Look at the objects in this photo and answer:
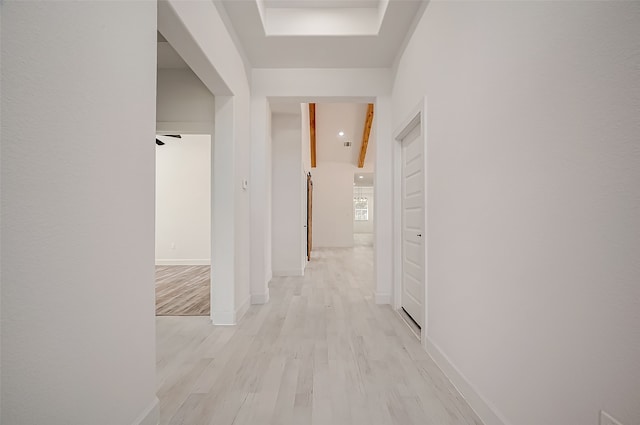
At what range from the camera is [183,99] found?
11.8 ft

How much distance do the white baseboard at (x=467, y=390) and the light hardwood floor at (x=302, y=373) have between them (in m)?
0.04

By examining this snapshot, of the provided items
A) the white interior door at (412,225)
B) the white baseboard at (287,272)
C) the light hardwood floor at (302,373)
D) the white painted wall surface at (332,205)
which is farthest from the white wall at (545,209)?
the white painted wall surface at (332,205)

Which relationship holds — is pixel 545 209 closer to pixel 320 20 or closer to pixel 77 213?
pixel 77 213

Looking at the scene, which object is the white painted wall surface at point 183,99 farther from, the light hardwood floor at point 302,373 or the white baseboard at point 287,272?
the white baseboard at point 287,272

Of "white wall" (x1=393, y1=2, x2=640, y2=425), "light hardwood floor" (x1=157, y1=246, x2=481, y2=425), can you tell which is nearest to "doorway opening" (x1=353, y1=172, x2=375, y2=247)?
"light hardwood floor" (x1=157, y1=246, x2=481, y2=425)

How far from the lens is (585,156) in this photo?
3.26 ft

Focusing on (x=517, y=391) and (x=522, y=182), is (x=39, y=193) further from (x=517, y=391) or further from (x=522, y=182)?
(x=517, y=391)

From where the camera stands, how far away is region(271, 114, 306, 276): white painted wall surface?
5.73m

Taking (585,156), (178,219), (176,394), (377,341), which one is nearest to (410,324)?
(377,341)

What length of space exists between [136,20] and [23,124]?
79cm

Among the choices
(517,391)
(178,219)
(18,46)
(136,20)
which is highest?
(136,20)

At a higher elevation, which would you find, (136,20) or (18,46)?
(136,20)

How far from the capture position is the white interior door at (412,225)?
296 centimetres

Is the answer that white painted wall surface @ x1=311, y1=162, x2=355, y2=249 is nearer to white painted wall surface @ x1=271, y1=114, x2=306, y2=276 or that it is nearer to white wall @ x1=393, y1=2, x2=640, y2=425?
white painted wall surface @ x1=271, y1=114, x2=306, y2=276
